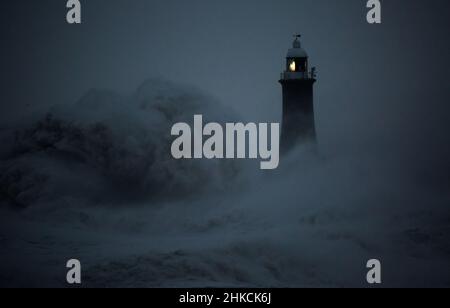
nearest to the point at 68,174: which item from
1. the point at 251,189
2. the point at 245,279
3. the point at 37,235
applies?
the point at 37,235

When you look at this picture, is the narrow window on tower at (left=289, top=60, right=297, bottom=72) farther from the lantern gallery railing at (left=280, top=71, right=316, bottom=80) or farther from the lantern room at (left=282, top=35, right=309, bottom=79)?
the lantern gallery railing at (left=280, top=71, right=316, bottom=80)

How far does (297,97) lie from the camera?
83.3 feet

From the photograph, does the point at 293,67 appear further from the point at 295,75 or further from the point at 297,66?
the point at 295,75

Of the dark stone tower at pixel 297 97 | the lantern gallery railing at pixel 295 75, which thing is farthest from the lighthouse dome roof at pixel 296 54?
the lantern gallery railing at pixel 295 75

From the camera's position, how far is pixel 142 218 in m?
25.0

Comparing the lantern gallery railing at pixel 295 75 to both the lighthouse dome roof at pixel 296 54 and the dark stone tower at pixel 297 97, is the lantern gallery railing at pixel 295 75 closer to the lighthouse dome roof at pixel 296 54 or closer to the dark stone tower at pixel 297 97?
the dark stone tower at pixel 297 97

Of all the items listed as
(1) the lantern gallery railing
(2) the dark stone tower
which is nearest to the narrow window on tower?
(2) the dark stone tower

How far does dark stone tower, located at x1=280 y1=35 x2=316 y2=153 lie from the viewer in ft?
83.3

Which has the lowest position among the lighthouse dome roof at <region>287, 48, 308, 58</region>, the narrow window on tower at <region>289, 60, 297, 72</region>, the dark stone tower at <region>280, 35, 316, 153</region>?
the dark stone tower at <region>280, 35, 316, 153</region>

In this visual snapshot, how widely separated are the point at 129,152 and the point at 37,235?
4285 mm

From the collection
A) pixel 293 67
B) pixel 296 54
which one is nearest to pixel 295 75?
pixel 293 67

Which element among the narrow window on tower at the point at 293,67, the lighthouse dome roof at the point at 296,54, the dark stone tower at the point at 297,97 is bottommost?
the dark stone tower at the point at 297,97

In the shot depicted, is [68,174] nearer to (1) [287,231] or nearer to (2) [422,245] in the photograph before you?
(1) [287,231]

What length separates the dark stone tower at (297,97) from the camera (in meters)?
25.4
